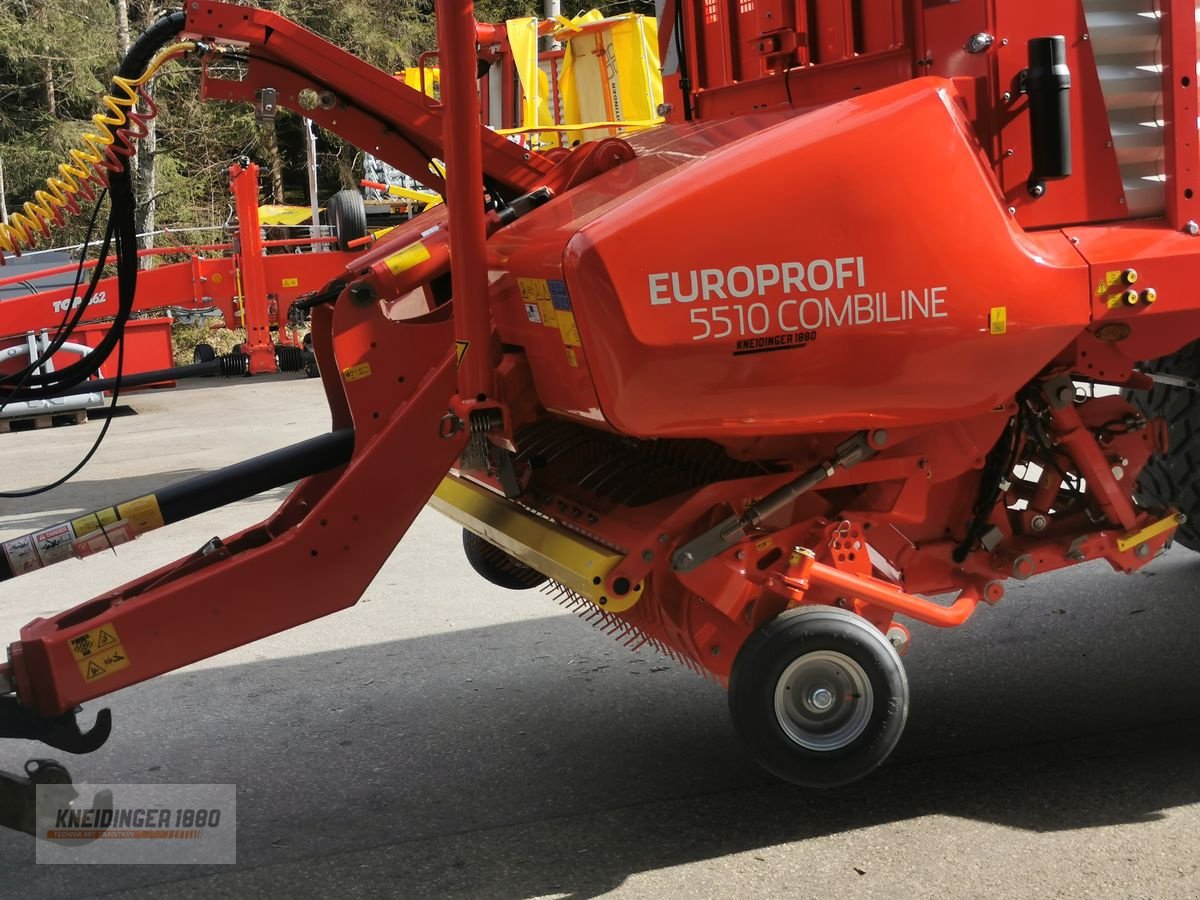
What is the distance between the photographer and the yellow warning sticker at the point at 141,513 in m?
3.54

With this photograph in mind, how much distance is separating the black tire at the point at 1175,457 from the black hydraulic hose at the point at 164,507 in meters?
2.57

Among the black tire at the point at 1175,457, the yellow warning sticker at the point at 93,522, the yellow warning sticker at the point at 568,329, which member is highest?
the yellow warning sticker at the point at 568,329

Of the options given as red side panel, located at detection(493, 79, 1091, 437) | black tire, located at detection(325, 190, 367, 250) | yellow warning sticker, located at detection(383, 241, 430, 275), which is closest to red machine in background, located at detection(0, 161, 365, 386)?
black tire, located at detection(325, 190, 367, 250)

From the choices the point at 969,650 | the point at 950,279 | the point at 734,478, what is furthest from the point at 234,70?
the point at 969,650

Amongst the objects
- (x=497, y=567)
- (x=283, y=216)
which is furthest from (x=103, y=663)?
(x=283, y=216)

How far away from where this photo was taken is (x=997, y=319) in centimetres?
324

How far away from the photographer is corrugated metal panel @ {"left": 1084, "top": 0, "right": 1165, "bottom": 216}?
345 centimetres

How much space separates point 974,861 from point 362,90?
2558 millimetres

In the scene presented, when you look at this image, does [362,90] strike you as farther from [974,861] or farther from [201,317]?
[201,317]

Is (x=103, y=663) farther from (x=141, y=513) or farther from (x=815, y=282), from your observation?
(x=815, y=282)

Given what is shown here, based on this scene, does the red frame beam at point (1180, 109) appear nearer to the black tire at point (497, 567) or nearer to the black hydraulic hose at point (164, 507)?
the black hydraulic hose at point (164, 507)

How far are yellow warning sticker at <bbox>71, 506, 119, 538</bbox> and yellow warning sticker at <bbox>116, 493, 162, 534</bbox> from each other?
0.02 m

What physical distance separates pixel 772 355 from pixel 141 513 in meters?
1.69

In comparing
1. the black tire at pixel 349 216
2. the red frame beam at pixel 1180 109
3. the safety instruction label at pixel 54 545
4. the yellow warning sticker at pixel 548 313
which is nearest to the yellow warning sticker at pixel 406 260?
the yellow warning sticker at pixel 548 313
